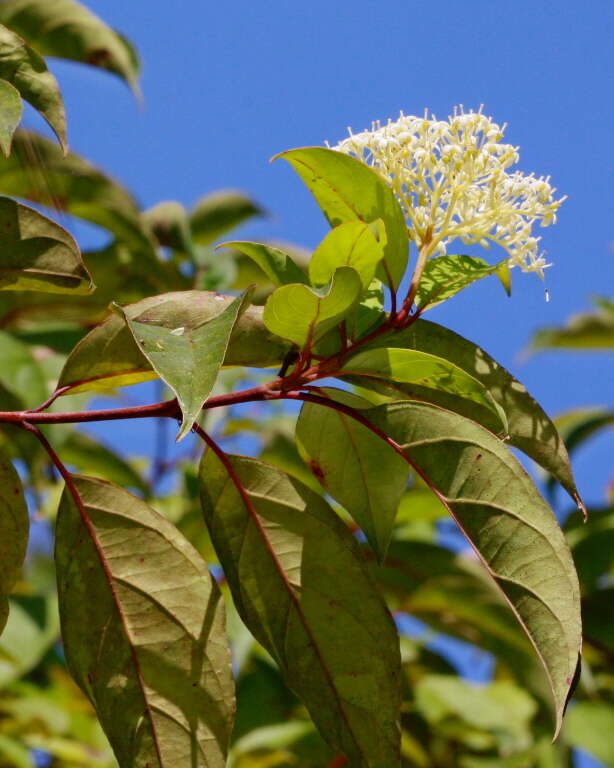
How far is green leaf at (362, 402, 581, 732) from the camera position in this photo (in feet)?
2.56

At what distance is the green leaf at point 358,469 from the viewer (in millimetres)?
920

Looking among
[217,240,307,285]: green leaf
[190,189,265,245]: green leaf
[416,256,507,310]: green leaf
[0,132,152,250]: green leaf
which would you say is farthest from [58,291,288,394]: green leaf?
[190,189,265,245]: green leaf

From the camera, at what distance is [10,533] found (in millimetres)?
922

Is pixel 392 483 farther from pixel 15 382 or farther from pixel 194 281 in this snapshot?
pixel 194 281

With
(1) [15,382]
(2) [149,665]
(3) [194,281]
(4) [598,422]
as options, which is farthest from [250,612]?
(4) [598,422]

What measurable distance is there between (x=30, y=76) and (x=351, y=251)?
33 centimetres

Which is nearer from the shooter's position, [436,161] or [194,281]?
[436,161]

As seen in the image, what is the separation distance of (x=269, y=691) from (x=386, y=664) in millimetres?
1610

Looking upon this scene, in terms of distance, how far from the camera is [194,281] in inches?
92.9

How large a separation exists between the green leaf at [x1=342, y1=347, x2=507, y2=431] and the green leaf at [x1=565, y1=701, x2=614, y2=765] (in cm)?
161

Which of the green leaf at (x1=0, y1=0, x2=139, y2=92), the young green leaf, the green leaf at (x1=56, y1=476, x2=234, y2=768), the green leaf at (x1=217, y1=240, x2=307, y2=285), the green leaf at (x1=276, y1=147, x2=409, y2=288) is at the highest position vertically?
the green leaf at (x1=0, y1=0, x2=139, y2=92)

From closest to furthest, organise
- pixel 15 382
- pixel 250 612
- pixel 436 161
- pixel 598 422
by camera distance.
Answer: pixel 250 612 → pixel 436 161 → pixel 15 382 → pixel 598 422

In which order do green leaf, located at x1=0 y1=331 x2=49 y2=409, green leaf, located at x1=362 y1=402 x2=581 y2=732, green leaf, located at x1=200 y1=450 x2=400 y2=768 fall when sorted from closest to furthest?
green leaf, located at x1=362 y1=402 x2=581 y2=732, green leaf, located at x1=200 y1=450 x2=400 y2=768, green leaf, located at x1=0 y1=331 x2=49 y2=409

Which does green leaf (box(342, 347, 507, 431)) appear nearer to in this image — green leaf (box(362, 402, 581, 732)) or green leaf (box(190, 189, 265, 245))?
green leaf (box(362, 402, 581, 732))
